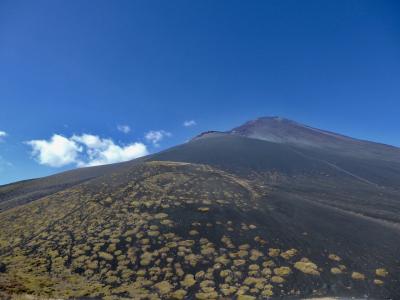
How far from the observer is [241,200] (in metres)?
28.7

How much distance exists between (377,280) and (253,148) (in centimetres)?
5719

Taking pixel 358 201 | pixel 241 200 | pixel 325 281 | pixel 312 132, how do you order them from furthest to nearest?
pixel 312 132 → pixel 358 201 → pixel 241 200 → pixel 325 281

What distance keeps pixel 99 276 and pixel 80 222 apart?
27.2ft

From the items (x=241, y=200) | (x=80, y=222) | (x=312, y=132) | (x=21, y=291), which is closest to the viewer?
(x=21, y=291)

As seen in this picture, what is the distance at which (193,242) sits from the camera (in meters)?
20.5

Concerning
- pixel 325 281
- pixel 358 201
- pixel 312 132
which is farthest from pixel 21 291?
pixel 312 132

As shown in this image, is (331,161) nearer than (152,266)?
No

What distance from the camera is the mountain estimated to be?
15938 millimetres

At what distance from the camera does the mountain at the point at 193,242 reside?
15938 mm

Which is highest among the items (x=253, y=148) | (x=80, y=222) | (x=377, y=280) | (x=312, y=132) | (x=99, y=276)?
(x=312, y=132)

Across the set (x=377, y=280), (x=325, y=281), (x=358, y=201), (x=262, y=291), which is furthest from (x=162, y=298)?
(x=358, y=201)

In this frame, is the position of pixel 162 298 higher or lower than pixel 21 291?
lower

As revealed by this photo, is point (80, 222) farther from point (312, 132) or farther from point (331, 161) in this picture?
point (312, 132)

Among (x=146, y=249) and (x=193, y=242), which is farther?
(x=193, y=242)
